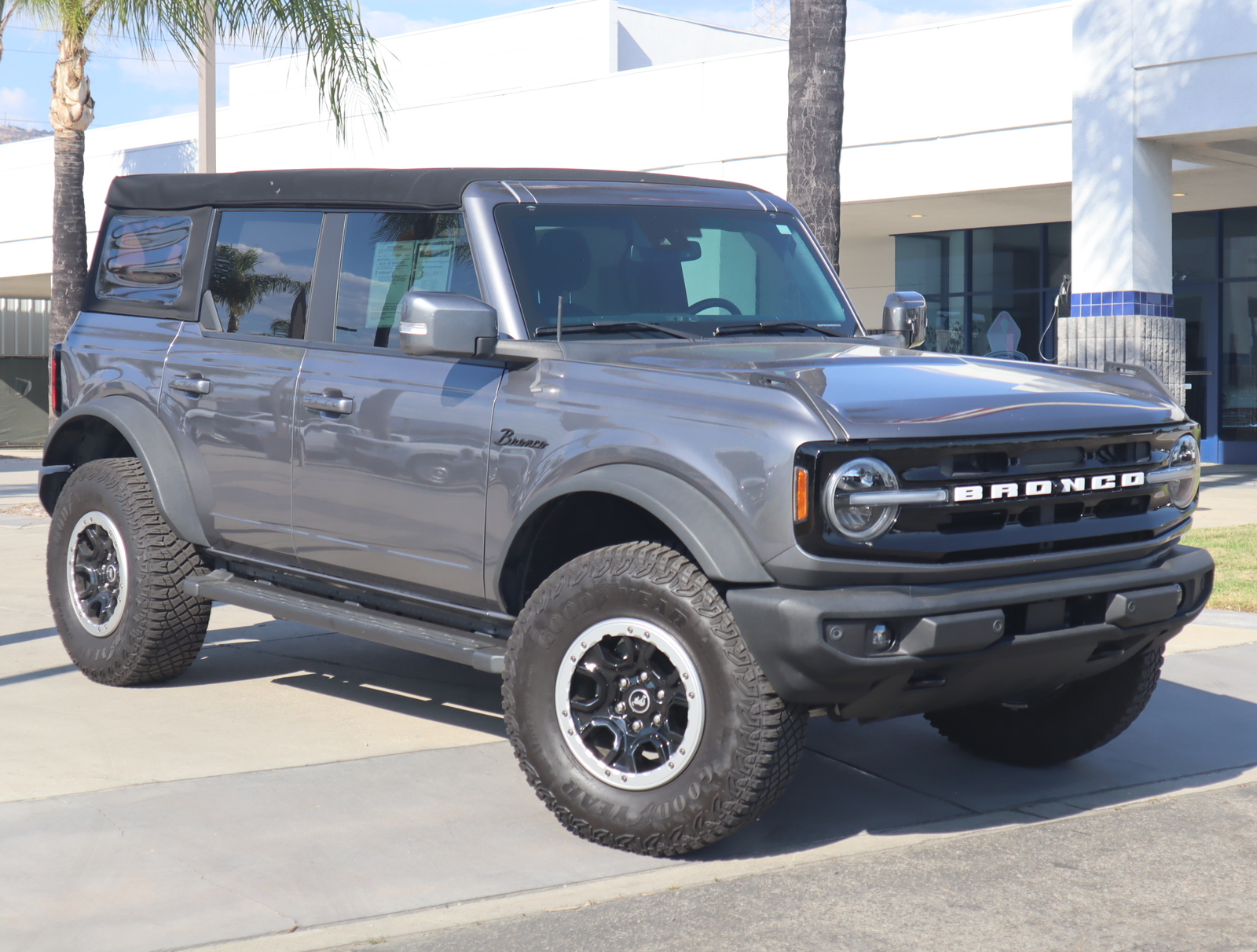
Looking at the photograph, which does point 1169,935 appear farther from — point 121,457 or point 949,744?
point 121,457

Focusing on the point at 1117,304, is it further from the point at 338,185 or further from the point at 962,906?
the point at 962,906

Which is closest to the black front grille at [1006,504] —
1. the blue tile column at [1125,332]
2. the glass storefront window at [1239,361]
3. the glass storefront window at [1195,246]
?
the blue tile column at [1125,332]

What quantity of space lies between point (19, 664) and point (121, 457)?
46.2 inches

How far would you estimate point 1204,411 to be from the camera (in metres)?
22.0

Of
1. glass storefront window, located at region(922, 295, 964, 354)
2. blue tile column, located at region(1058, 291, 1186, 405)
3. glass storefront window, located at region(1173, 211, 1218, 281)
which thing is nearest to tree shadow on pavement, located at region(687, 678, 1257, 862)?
blue tile column, located at region(1058, 291, 1186, 405)

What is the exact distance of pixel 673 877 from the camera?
415 cm

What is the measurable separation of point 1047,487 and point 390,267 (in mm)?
2542

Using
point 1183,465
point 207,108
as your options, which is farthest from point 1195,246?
point 1183,465

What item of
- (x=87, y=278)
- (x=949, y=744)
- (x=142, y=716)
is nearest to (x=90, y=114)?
(x=87, y=278)

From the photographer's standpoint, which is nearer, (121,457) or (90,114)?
(121,457)

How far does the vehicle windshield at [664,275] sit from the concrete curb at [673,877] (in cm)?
178

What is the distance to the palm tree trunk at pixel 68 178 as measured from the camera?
1620 centimetres

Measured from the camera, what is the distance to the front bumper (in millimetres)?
3885

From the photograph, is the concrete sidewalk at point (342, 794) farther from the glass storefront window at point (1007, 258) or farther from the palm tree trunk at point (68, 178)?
the glass storefront window at point (1007, 258)
